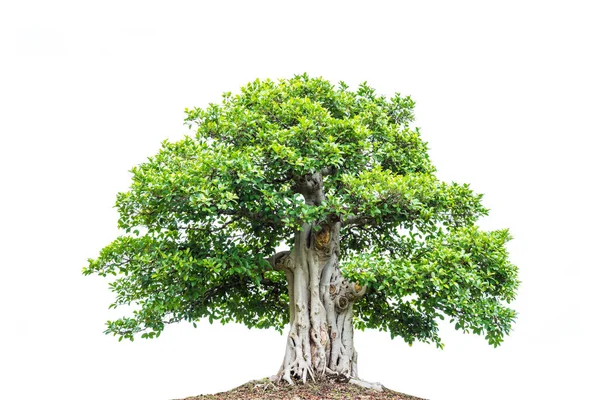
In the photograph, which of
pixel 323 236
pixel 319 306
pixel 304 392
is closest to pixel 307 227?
pixel 323 236

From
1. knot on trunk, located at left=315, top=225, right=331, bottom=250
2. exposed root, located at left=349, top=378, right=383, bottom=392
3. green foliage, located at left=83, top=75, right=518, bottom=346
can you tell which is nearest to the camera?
green foliage, located at left=83, top=75, right=518, bottom=346

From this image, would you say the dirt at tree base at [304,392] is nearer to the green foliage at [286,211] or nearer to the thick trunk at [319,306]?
the thick trunk at [319,306]

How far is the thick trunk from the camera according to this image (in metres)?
9.42

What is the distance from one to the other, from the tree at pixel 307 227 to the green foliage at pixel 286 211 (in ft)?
0.07

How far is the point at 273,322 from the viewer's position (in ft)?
35.9

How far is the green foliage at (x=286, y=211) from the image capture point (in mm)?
8586

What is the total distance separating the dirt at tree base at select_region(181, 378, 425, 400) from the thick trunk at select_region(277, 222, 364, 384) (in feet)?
0.79

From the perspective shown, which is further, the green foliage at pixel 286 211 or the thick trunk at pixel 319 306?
the thick trunk at pixel 319 306

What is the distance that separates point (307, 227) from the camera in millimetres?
9859

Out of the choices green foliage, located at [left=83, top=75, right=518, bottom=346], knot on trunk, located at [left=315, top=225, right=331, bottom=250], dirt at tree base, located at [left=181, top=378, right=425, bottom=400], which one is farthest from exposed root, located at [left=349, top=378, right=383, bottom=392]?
knot on trunk, located at [left=315, top=225, right=331, bottom=250]

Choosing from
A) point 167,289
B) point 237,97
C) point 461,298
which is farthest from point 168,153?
point 461,298

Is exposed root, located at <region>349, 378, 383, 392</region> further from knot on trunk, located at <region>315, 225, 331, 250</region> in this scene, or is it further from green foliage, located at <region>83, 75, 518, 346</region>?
knot on trunk, located at <region>315, 225, 331, 250</region>

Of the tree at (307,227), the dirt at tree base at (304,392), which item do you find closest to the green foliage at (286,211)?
the tree at (307,227)

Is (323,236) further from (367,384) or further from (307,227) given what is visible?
(367,384)
